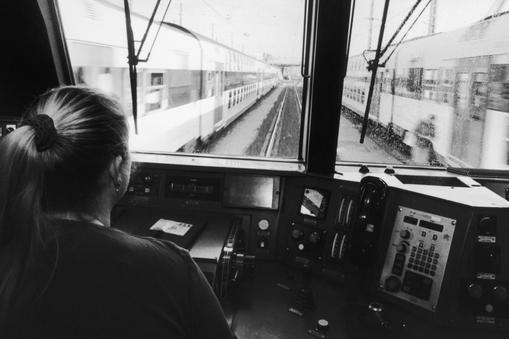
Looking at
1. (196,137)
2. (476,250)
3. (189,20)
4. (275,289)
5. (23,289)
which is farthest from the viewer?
(196,137)

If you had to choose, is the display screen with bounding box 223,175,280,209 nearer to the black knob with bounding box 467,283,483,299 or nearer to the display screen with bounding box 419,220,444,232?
the display screen with bounding box 419,220,444,232

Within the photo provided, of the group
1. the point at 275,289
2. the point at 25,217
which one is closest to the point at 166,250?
the point at 25,217

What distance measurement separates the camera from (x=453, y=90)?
2.24 metres

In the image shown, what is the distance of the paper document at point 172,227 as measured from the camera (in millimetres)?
1908

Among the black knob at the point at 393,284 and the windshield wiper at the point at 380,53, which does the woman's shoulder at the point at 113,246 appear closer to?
the black knob at the point at 393,284

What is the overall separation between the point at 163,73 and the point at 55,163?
2.41 metres

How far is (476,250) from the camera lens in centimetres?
165

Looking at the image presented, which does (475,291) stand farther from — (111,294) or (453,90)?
(111,294)

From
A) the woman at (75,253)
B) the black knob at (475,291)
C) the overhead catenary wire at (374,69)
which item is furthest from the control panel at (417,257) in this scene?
the woman at (75,253)

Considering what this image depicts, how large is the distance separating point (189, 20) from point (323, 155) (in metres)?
1.13

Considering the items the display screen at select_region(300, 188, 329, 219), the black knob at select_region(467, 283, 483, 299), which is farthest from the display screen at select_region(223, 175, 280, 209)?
the black knob at select_region(467, 283, 483, 299)

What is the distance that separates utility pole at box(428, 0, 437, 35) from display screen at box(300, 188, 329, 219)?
961mm

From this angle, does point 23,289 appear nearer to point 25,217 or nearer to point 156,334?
point 25,217

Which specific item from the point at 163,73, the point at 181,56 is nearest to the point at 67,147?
the point at 163,73
